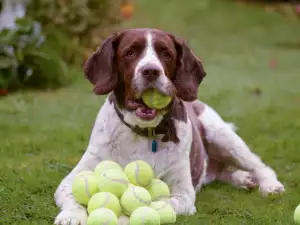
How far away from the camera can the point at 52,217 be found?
411 centimetres

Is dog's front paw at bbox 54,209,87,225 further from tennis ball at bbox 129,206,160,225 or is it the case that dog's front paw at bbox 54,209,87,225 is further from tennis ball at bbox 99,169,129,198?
tennis ball at bbox 129,206,160,225

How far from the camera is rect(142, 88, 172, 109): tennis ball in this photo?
13.7 ft

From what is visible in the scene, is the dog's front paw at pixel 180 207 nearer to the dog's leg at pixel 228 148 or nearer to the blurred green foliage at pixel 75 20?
the dog's leg at pixel 228 148

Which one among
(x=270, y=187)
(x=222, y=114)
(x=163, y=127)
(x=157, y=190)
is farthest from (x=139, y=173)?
(x=222, y=114)

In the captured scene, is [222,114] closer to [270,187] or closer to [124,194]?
[270,187]

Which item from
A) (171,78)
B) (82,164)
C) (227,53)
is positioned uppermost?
(171,78)

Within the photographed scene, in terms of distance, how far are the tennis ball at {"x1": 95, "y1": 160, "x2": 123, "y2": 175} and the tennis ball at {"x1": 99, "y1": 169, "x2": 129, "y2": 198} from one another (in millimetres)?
142

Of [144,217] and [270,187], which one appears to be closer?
[144,217]

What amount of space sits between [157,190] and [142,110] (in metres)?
0.52

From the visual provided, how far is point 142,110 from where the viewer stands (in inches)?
168

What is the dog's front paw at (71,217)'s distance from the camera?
3830mm

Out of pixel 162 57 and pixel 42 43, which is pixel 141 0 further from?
pixel 162 57

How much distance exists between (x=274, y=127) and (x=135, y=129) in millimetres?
3502

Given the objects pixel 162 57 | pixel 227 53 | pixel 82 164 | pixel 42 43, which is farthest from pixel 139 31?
pixel 227 53
